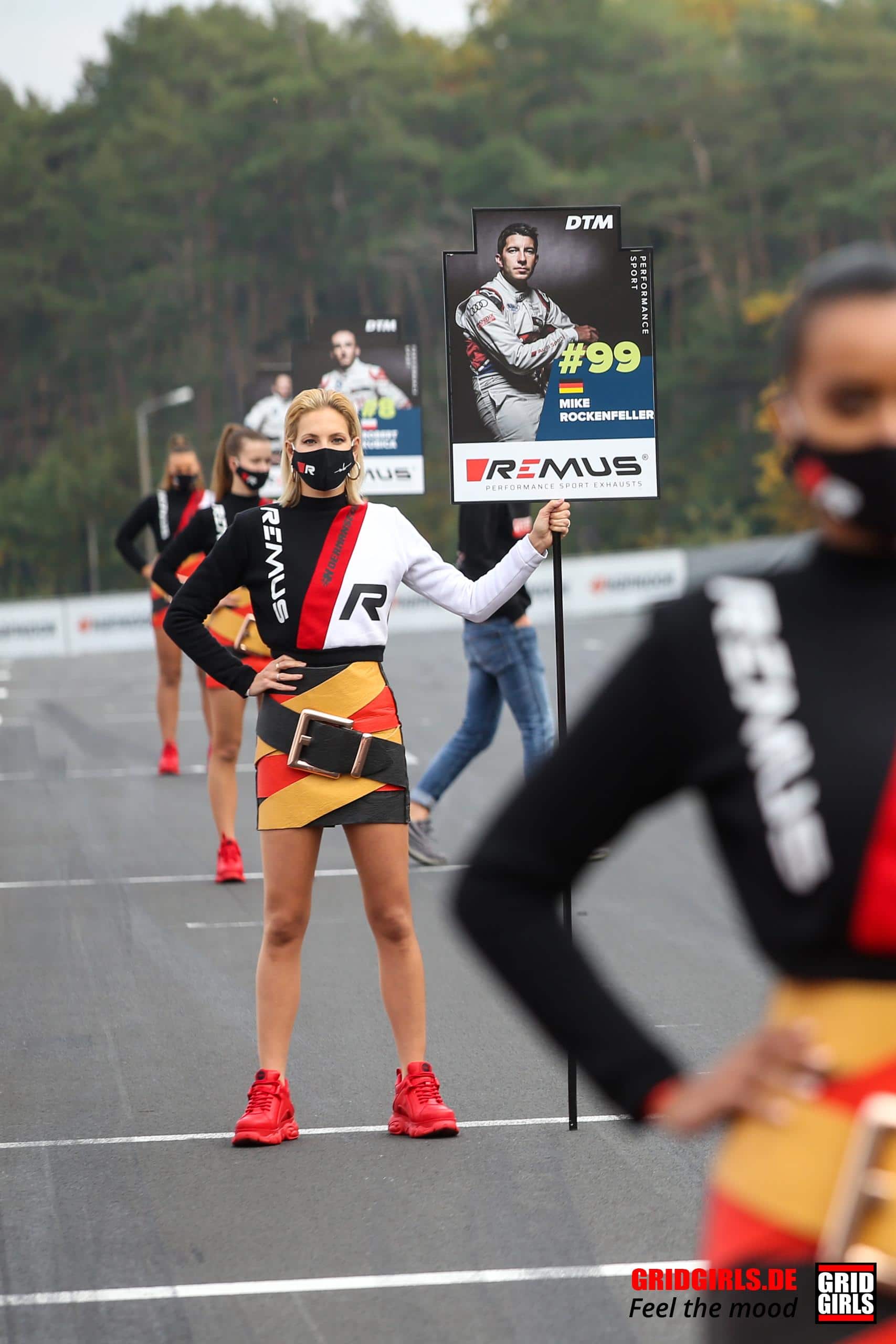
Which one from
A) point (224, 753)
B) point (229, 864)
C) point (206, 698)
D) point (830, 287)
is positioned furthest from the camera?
point (206, 698)

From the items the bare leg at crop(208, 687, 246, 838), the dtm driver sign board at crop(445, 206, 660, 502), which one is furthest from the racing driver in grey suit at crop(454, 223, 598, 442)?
the bare leg at crop(208, 687, 246, 838)

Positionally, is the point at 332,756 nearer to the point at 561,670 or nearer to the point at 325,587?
the point at 325,587

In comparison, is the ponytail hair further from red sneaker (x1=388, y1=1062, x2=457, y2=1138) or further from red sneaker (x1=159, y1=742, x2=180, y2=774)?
red sneaker (x1=159, y1=742, x2=180, y2=774)

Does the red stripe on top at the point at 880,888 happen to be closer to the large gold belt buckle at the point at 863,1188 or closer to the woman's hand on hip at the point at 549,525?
the large gold belt buckle at the point at 863,1188

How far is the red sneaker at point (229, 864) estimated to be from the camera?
9.12 metres

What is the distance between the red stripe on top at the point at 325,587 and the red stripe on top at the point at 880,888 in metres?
3.38

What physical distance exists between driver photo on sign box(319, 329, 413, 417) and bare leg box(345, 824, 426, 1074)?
587 centimetres

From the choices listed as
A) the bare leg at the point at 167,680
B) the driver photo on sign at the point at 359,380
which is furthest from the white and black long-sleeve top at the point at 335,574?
the bare leg at the point at 167,680

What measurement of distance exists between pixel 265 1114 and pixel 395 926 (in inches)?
24.9

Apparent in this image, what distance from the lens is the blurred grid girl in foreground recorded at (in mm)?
1749

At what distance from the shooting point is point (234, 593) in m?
8.23

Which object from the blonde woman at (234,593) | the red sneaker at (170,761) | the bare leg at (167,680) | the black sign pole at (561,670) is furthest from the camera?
the red sneaker at (170,761)

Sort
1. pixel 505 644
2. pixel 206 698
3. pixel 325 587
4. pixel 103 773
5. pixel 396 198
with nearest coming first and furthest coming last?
pixel 325 587
pixel 505 644
pixel 206 698
pixel 103 773
pixel 396 198

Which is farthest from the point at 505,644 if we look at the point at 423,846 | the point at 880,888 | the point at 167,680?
the point at 880,888
